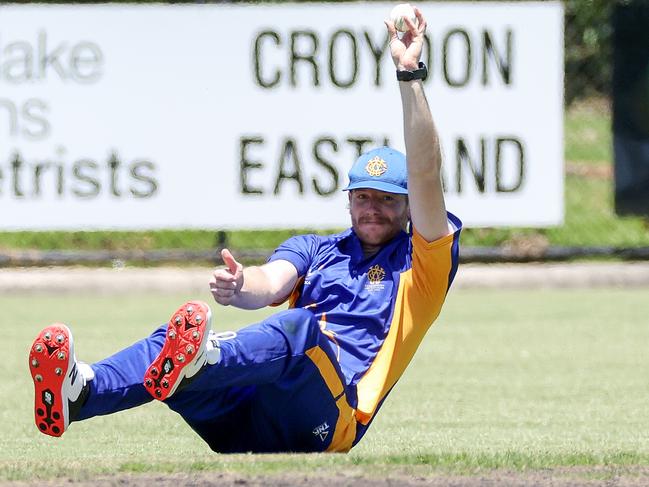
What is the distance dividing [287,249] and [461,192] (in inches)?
293

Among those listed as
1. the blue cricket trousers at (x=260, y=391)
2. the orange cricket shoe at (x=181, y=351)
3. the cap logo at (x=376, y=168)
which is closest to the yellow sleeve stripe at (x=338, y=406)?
the blue cricket trousers at (x=260, y=391)

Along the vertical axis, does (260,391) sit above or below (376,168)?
below

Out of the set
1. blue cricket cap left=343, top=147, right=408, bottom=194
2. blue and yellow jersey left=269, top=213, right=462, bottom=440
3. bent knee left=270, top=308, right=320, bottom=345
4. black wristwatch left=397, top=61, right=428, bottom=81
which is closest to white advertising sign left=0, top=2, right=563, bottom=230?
blue cricket cap left=343, top=147, right=408, bottom=194

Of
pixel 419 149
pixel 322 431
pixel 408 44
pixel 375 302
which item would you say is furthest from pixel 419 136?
pixel 322 431

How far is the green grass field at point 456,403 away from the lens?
17.3 feet

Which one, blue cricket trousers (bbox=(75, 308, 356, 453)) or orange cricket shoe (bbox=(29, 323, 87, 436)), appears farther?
blue cricket trousers (bbox=(75, 308, 356, 453))

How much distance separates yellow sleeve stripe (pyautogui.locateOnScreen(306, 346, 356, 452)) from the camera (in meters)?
5.27

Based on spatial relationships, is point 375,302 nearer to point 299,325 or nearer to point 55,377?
point 299,325

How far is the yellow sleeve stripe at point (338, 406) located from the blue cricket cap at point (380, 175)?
2.26ft

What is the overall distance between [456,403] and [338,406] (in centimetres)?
206

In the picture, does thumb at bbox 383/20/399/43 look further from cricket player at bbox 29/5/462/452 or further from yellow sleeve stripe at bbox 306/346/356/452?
yellow sleeve stripe at bbox 306/346/356/452

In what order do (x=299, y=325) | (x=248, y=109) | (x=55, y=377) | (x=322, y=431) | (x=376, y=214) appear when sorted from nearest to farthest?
1. (x=55, y=377)
2. (x=299, y=325)
3. (x=322, y=431)
4. (x=376, y=214)
5. (x=248, y=109)

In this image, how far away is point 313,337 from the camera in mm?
5242

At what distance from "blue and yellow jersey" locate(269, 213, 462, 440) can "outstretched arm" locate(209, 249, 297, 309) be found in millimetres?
76
